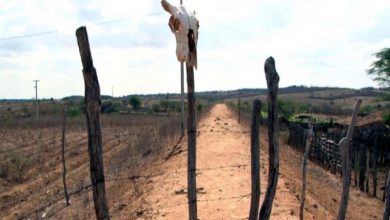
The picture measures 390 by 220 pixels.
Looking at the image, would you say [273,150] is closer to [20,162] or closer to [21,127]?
[20,162]

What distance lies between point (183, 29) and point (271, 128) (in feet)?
4.63

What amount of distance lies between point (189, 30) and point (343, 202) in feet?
9.67

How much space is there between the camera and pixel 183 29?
172 inches

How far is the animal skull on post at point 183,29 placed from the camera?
4.36m

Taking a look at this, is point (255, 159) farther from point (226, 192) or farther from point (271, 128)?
point (226, 192)

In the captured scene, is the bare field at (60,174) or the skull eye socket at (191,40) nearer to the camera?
the skull eye socket at (191,40)

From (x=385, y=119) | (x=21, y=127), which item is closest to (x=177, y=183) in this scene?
(x=385, y=119)

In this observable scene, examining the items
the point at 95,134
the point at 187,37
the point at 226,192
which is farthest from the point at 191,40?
the point at 226,192

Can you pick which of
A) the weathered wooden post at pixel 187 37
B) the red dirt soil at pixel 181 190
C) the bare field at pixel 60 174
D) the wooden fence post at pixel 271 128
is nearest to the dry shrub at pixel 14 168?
the bare field at pixel 60 174

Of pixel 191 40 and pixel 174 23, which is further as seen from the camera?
pixel 191 40

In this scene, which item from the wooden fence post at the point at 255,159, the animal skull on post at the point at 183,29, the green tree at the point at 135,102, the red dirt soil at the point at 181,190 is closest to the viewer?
the animal skull on post at the point at 183,29

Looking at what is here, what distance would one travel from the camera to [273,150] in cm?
513

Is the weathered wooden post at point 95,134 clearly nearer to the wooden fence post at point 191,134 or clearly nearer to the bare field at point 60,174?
the wooden fence post at point 191,134

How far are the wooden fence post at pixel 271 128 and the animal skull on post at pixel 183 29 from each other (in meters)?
0.88
